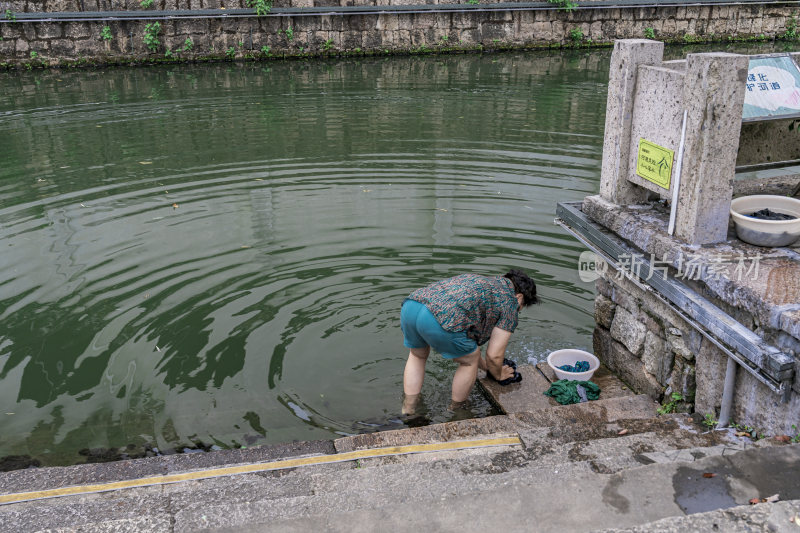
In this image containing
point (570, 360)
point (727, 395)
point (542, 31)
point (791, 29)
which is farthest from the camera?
point (791, 29)

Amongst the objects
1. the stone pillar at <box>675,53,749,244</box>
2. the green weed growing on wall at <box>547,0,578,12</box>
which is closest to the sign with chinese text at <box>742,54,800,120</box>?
the stone pillar at <box>675,53,749,244</box>

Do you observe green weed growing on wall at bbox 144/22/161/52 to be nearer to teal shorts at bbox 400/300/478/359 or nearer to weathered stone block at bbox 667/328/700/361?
teal shorts at bbox 400/300/478/359

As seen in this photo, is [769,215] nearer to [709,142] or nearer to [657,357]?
[709,142]

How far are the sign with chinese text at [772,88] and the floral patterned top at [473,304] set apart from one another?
179cm

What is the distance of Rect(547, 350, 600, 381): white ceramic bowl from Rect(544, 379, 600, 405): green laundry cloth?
12 cm

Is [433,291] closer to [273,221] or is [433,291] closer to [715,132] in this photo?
[715,132]

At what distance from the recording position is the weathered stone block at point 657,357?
4.53 m

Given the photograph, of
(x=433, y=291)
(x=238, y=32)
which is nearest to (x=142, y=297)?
(x=433, y=291)

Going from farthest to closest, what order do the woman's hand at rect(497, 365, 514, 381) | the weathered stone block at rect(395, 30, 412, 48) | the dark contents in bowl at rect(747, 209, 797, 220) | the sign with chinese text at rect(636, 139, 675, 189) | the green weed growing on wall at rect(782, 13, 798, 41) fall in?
the green weed growing on wall at rect(782, 13, 798, 41)
the weathered stone block at rect(395, 30, 412, 48)
the woman's hand at rect(497, 365, 514, 381)
the dark contents in bowl at rect(747, 209, 797, 220)
the sign with chinese text at rect(636, 139, 675, 189)

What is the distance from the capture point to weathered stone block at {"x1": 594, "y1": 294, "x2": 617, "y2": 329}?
5.18m

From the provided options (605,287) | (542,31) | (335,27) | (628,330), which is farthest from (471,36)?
(628,330)

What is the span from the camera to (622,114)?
4652 mm

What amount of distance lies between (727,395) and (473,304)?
1.54 meters

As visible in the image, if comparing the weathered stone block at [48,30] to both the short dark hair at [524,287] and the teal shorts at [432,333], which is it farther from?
the short dark hair at [524,287]
